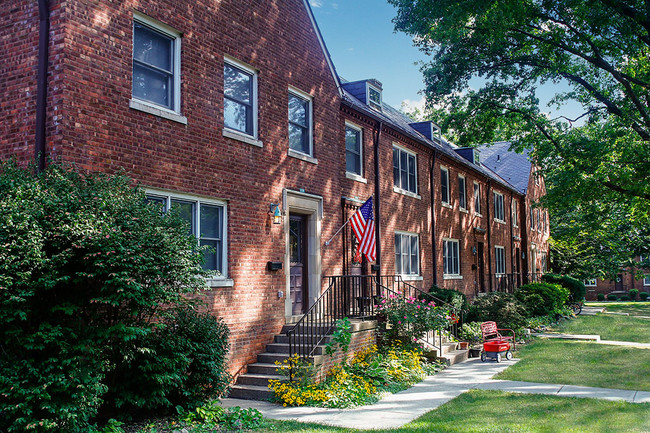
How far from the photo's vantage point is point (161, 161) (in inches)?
357

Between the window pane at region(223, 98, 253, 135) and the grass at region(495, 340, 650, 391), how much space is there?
7.51 metres

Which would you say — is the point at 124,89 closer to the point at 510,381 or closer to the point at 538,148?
the point at 510,381

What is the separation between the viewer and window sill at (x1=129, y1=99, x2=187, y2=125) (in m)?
8.67

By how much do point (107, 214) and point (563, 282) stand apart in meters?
31.1

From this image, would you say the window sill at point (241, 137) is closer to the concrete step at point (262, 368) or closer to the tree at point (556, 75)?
the concrete step at point (262, 368)

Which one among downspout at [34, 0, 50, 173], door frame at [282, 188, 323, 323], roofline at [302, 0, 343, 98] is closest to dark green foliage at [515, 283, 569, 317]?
door frame at [282, 188, 323, 323]

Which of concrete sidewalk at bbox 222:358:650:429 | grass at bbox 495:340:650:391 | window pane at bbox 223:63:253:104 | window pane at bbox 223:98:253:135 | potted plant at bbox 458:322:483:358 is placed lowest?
grass at bbox 495:340:650:391

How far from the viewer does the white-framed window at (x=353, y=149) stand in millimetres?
15648

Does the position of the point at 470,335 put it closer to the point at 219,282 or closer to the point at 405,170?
the point at 405,170

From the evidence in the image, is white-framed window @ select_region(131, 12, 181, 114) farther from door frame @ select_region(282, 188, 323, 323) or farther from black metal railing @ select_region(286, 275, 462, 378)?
black metal railing @ select_region(286, 275, 462, 378)

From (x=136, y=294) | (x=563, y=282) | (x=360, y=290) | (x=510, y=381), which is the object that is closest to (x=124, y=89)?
(x=136, y=294)

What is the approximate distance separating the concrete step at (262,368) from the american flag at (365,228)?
4.21 meters

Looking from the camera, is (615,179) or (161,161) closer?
(161,161)

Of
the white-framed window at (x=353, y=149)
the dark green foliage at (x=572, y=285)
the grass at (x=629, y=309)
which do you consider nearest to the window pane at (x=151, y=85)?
the white-framed window at (x=353, y=149)
